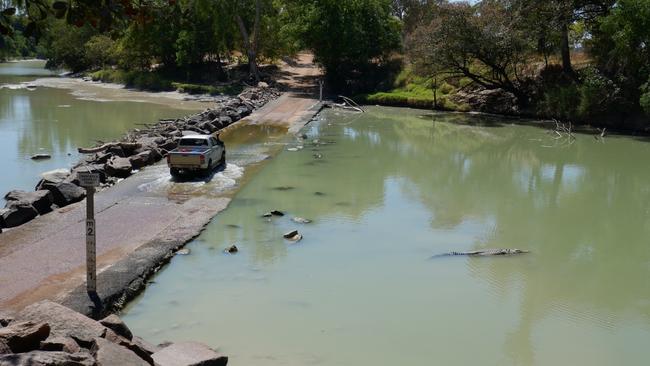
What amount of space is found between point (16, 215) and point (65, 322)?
9.53m

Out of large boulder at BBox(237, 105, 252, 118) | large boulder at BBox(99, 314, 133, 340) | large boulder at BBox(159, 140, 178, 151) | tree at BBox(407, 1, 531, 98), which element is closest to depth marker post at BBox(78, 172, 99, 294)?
large boulder at BBox(99, 314, 133, 340)

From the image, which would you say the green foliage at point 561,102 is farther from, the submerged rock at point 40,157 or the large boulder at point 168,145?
the submerged rock at point 40,157

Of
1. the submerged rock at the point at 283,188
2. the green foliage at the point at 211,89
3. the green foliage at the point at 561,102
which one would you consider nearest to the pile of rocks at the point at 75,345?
the submerged rock at the point at 283,188

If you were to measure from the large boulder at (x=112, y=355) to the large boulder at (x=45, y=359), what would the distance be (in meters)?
0.28

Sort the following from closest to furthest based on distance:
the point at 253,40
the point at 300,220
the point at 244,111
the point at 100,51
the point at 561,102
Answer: the point at 300,220 < the point at 561,102 < the point at 244,111 < the point at 253,40 < the point at 100,51

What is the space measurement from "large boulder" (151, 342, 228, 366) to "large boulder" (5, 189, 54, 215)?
1018cm

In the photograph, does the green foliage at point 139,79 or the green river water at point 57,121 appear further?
the green foliage at point 139,79

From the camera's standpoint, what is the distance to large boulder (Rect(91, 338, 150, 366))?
6719 millimetres

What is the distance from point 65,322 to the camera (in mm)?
7828

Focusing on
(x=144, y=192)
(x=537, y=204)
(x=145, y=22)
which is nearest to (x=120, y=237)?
(x=144, y=192)

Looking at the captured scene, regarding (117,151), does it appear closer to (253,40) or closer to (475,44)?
(475,44)

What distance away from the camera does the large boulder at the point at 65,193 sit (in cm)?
1834

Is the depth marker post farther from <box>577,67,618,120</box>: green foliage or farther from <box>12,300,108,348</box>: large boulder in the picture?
<box>577,67,618,120</box>: green foliage

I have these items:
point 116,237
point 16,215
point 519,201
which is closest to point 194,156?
point 16,215
